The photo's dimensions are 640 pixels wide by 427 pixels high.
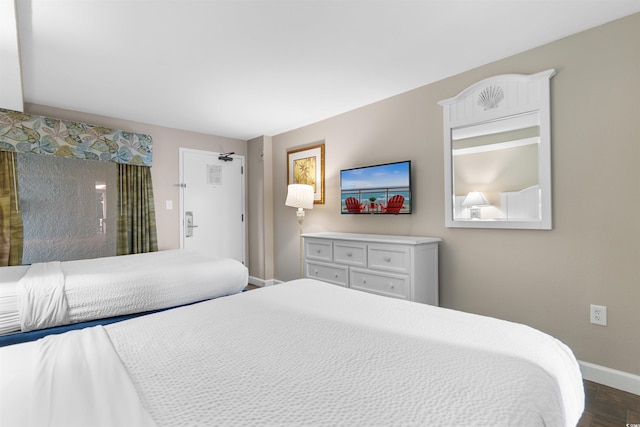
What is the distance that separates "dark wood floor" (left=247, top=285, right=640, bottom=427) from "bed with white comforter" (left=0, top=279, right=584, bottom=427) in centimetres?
120

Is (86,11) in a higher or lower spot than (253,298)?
higher

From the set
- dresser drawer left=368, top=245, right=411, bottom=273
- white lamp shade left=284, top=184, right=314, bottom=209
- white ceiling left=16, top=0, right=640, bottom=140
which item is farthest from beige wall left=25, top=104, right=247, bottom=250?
dresser drawer left=368, top=245, right=411, bottom=273

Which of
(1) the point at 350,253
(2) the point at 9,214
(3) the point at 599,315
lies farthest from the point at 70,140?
(3) the point at 599,315

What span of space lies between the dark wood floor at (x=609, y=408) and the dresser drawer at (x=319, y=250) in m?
2.13

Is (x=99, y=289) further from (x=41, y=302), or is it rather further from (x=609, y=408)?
(x=609, y=408)

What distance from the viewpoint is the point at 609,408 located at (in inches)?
73.5

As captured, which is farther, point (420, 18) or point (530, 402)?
point (420, 18)

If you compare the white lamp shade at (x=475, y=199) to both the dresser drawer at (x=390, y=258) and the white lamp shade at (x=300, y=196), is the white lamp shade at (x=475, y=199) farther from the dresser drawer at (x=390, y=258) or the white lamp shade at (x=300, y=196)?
the white lamp shade at (x=300, y=196)

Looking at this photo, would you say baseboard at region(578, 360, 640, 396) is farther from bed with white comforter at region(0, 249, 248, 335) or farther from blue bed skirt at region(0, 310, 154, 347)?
blue bed skirt at region(0, 310, 154, 347)

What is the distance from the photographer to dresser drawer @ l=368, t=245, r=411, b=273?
2.62 m

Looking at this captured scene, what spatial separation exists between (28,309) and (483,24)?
11.2ft

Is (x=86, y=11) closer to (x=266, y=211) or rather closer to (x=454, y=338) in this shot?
(x=454, y=338)

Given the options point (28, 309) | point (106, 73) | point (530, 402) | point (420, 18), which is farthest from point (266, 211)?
point (530, 402)

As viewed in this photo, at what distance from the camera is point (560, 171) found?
2.25m
